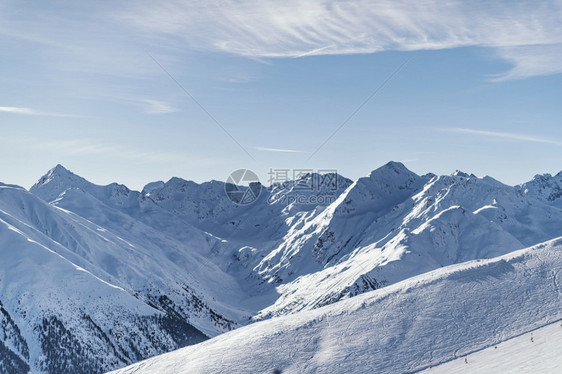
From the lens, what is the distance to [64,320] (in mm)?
139125

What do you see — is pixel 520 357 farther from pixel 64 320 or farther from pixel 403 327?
pixel 64 320

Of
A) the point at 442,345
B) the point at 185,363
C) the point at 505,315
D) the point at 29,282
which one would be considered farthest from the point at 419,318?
the point at 29,282

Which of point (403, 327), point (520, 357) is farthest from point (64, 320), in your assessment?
point (520, 357)

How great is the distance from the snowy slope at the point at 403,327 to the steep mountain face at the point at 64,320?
89.9m

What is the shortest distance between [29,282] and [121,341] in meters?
32.0

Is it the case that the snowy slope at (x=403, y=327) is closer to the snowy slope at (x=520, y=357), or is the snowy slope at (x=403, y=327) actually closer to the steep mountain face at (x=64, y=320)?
the snowy slope at (x=520, y=357)

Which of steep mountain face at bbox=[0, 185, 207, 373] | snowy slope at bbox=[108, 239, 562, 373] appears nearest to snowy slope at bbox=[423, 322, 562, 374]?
snowy slope at bbox=[108, 239, 562, 373]

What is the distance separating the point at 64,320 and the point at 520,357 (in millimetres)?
132082

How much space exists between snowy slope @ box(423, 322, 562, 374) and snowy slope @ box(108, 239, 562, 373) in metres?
0.98

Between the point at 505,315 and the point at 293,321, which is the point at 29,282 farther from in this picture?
the point at 505,315

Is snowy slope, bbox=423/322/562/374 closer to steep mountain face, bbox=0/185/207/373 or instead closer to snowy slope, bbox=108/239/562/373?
snowy slope, bbox=108/239/562/373

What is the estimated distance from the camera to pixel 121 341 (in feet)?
477

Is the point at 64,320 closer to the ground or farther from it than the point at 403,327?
Answer: farther from it

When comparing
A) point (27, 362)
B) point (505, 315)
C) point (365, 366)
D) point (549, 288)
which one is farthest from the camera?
point (27, 362)
